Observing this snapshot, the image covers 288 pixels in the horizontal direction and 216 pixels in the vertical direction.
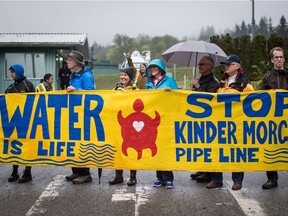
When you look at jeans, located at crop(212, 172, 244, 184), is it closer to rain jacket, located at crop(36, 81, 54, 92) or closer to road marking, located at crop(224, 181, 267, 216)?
road marking, located at crop(224, 181, 267, 216)

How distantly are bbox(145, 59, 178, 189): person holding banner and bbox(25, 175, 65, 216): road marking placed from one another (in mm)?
1466

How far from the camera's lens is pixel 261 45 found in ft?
71.3

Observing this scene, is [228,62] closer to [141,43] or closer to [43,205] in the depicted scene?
[43,205]

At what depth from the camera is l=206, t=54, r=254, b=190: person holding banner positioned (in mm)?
6090

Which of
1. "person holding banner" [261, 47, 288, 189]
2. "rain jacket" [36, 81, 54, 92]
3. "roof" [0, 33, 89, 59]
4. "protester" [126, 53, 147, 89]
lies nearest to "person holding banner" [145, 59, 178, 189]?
"person holding banner" [261, 47, 288, 189]

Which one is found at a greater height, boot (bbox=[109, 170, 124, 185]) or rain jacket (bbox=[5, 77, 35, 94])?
rain jacket (bbox=[5, 77, 35, 94])

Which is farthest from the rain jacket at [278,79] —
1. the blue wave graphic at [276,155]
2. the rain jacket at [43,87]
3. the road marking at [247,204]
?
the rain jacket at [43,87]

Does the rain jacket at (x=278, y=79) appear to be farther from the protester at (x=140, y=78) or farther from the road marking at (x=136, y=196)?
the protester at (x=140, y=78)

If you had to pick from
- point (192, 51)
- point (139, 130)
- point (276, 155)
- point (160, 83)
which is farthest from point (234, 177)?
point (192, 51)

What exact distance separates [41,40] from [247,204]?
57.6 ft

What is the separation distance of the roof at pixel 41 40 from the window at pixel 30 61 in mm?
812

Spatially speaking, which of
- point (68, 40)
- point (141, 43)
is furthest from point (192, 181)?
point (141, 43)

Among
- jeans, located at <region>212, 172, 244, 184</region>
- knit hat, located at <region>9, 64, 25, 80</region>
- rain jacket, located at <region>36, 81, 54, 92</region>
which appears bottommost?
jeans, located at <region>212, 172, 244, 184</region>

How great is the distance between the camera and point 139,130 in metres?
6.11
